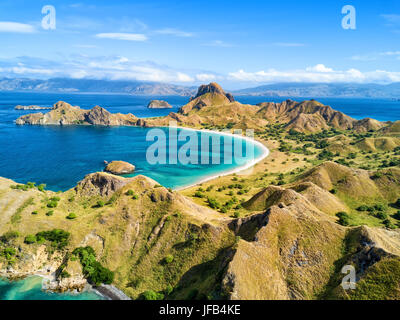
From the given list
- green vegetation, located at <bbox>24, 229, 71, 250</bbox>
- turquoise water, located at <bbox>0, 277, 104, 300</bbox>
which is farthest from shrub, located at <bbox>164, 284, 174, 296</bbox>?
green vegetation, located at <bbox>24, 229, 71, 250</bbox>

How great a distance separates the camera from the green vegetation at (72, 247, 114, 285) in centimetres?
5484

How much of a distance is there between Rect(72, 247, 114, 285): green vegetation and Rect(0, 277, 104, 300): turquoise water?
2.92 m

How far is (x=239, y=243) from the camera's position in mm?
47969

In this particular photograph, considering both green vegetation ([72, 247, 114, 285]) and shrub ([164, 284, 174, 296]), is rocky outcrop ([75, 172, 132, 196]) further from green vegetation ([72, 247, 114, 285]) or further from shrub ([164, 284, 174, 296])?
shrub ([164, 284, 174, 296])

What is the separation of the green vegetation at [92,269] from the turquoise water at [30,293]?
292cm

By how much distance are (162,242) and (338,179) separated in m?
76.7

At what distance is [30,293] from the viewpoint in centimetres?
5188

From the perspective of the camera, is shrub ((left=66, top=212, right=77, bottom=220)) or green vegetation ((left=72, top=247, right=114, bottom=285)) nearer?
green vegetation ((left=72, top=247, right=114, bottom=285))

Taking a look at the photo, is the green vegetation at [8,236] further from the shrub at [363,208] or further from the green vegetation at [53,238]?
the shrub at [363,208]

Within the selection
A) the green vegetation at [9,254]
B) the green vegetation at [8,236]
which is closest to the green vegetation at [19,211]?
the green vegetation at [8,236]

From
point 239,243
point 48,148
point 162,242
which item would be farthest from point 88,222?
point 48,148

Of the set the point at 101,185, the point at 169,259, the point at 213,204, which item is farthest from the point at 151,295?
the point at 213,204

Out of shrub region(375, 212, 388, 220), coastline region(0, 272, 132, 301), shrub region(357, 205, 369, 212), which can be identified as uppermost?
shrub region(357, 205, 369, 212)

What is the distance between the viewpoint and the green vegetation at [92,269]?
2159 inches
